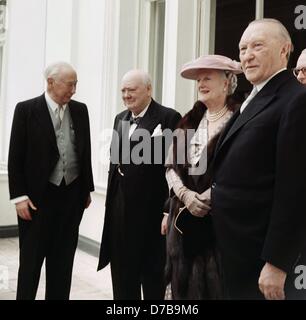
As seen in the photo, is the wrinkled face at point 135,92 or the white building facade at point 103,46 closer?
the wrinkled face at point 135,92

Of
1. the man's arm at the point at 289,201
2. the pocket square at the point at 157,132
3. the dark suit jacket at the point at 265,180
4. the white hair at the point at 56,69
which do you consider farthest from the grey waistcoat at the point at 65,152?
the man's arm at the point at 289,201

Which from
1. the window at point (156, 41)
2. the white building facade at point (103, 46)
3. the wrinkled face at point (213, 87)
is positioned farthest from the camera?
the window at point (156, 41)

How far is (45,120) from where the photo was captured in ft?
9.04

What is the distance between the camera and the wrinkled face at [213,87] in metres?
2.12

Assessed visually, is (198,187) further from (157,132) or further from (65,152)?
(65,152)

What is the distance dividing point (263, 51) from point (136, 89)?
1071 millimetres

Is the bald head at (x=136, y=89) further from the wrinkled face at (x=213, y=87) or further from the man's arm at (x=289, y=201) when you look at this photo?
the man's arm at (x=289, y=201)

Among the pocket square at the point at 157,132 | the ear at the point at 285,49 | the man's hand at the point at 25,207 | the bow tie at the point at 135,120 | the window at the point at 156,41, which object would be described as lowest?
the man's hand at the point at 25,207

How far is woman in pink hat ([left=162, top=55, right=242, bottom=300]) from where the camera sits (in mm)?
2049

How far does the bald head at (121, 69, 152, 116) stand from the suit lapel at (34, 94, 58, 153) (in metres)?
0.49

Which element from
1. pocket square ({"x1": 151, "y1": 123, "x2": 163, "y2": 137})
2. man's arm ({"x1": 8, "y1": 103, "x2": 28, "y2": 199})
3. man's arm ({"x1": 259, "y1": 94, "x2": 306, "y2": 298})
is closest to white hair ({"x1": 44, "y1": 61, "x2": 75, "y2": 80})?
man's arm ({"x1": 8, "y1": 103, "x2": 28, "y2": 199})

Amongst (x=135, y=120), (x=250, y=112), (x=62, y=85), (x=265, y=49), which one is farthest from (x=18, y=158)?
(x=265, y=49)

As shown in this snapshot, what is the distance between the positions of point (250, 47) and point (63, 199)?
1553 millimetres

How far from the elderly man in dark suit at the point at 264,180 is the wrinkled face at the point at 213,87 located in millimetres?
277
